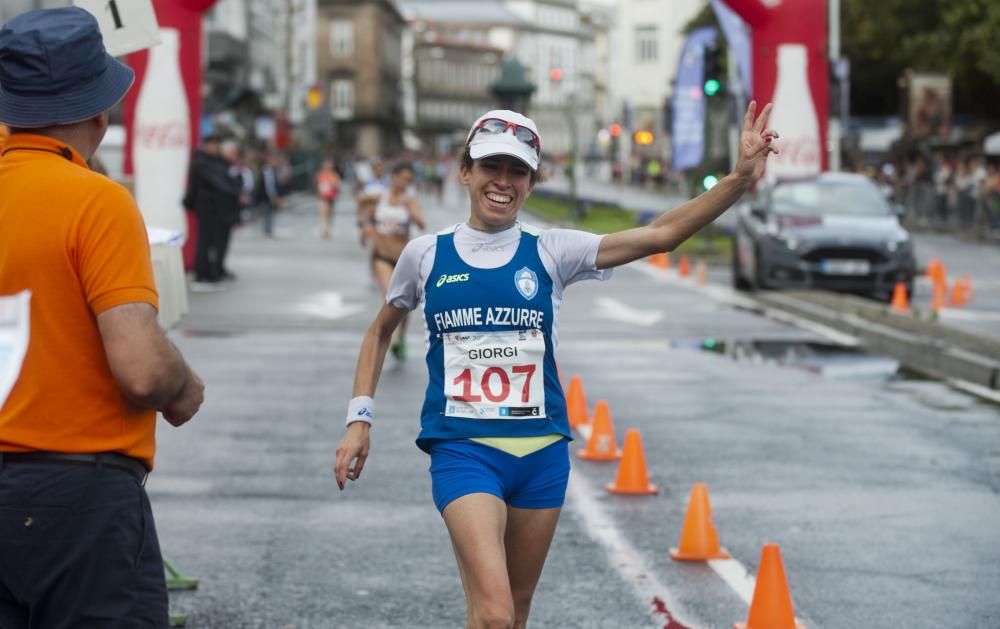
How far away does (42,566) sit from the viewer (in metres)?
3.86

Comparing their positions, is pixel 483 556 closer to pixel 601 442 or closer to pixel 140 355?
pixel 140 355

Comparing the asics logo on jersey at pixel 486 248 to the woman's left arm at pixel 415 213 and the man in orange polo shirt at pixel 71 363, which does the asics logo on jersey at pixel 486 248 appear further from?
the woman's left arm at pixel 415 213

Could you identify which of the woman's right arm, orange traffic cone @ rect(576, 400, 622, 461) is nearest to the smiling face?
the woman's right arm

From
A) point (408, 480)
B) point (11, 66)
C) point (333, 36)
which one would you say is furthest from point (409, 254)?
point (333, 36)

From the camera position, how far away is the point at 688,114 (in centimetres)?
3856

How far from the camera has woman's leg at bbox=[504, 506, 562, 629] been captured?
520 centimetres

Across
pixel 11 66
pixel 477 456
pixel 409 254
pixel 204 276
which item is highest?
pixel 11 66

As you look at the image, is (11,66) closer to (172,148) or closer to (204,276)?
(172,148)

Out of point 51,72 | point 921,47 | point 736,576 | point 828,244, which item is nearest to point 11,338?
point 51,72

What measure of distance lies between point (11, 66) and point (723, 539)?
17.7 feet

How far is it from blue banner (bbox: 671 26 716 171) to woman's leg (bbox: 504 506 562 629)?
107 ft

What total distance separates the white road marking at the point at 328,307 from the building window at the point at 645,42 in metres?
111

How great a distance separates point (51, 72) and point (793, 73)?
2307 cm

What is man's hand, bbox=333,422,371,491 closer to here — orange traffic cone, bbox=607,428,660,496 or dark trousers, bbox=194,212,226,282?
orange traffic cone, bbox=607,428,660,496
